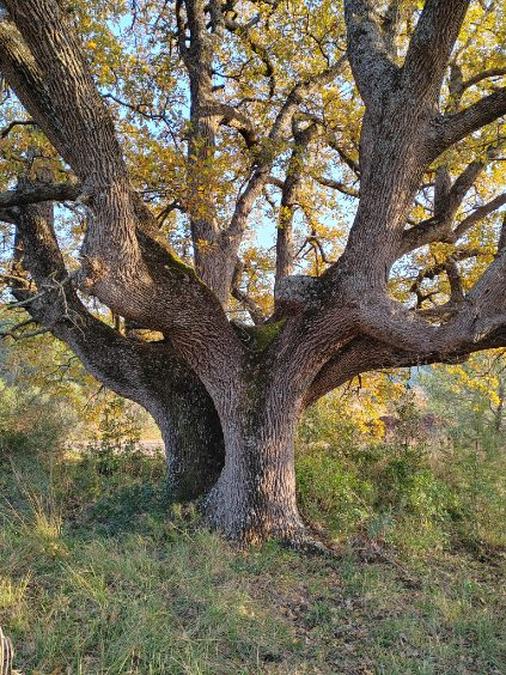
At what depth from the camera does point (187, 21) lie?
7.62 meters

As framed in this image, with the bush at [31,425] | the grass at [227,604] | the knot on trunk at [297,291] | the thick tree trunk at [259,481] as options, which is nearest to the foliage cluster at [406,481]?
the grass at [227,604]

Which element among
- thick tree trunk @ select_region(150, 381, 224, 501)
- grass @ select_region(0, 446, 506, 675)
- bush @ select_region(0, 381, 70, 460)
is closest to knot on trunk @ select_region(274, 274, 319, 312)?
thick tree trunk @ select_region(150, 381, 224, 501)

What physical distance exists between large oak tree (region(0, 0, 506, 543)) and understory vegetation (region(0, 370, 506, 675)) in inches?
30.2

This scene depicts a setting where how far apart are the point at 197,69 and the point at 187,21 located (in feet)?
3.72

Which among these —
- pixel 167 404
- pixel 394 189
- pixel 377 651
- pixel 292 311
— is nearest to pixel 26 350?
pixel 167 404

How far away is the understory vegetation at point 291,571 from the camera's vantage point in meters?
3.15

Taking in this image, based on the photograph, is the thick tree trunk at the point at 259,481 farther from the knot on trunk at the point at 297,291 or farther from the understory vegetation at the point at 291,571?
the knot on trunk at the point at 297,291

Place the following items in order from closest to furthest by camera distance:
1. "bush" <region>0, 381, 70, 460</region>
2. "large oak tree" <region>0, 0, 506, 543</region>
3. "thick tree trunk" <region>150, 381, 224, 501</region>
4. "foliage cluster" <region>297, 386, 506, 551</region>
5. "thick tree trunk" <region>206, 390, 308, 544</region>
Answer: "large oak tree" <region>0, 0, 506, 543</region> → "thick tree trunk" <region>206, 390, 308, 544</region> → "foliage cluster" <region>297, 386, 506, 551</region> → "thick tree trunk" <region>150, 381, 224, 501</region> → "bush" <region>0, 381, 70, 460</region>

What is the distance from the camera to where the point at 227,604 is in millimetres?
3641

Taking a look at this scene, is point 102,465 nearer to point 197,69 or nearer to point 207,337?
point 207,337

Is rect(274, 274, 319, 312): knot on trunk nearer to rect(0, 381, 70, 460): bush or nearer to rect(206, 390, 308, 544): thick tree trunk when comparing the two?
rect(206, 390, 308, 544): thick tree trunk

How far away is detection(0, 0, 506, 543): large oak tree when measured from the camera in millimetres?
4359

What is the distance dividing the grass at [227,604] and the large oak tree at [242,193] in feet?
2.45

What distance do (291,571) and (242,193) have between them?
5.48m
